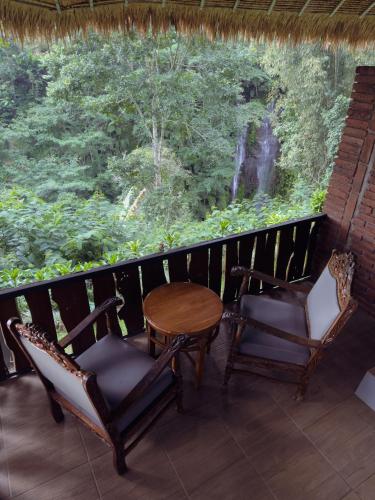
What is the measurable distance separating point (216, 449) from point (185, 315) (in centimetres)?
74

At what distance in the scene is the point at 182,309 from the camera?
7.00ft

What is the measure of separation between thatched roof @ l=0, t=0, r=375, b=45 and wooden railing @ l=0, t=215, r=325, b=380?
129cm

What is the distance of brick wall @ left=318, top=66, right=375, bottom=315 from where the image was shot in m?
2.53

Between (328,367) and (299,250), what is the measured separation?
43.1 inches

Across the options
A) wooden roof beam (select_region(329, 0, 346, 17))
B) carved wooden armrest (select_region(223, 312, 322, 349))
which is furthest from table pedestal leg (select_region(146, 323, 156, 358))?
wooden roof beam (select_region(329, 0, 346, 17))

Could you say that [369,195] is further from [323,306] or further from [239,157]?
[239,157]

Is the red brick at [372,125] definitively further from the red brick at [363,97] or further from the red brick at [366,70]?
the red brick at [366,70]

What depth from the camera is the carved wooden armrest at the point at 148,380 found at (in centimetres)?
147

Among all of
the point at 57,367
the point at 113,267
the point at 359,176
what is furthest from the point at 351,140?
the point at 57,367

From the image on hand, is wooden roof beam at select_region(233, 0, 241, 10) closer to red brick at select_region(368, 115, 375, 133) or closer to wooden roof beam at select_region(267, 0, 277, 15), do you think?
wooden roof beam at select_region(267, 0, 277, 15)

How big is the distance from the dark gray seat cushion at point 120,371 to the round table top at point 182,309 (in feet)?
0.77

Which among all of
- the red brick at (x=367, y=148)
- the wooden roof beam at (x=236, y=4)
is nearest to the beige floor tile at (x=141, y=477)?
the wooden roof beam at (x=236, y=4)

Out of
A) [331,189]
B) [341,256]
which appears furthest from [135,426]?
[331,189]

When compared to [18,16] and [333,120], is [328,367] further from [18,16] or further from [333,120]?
[333,120]
